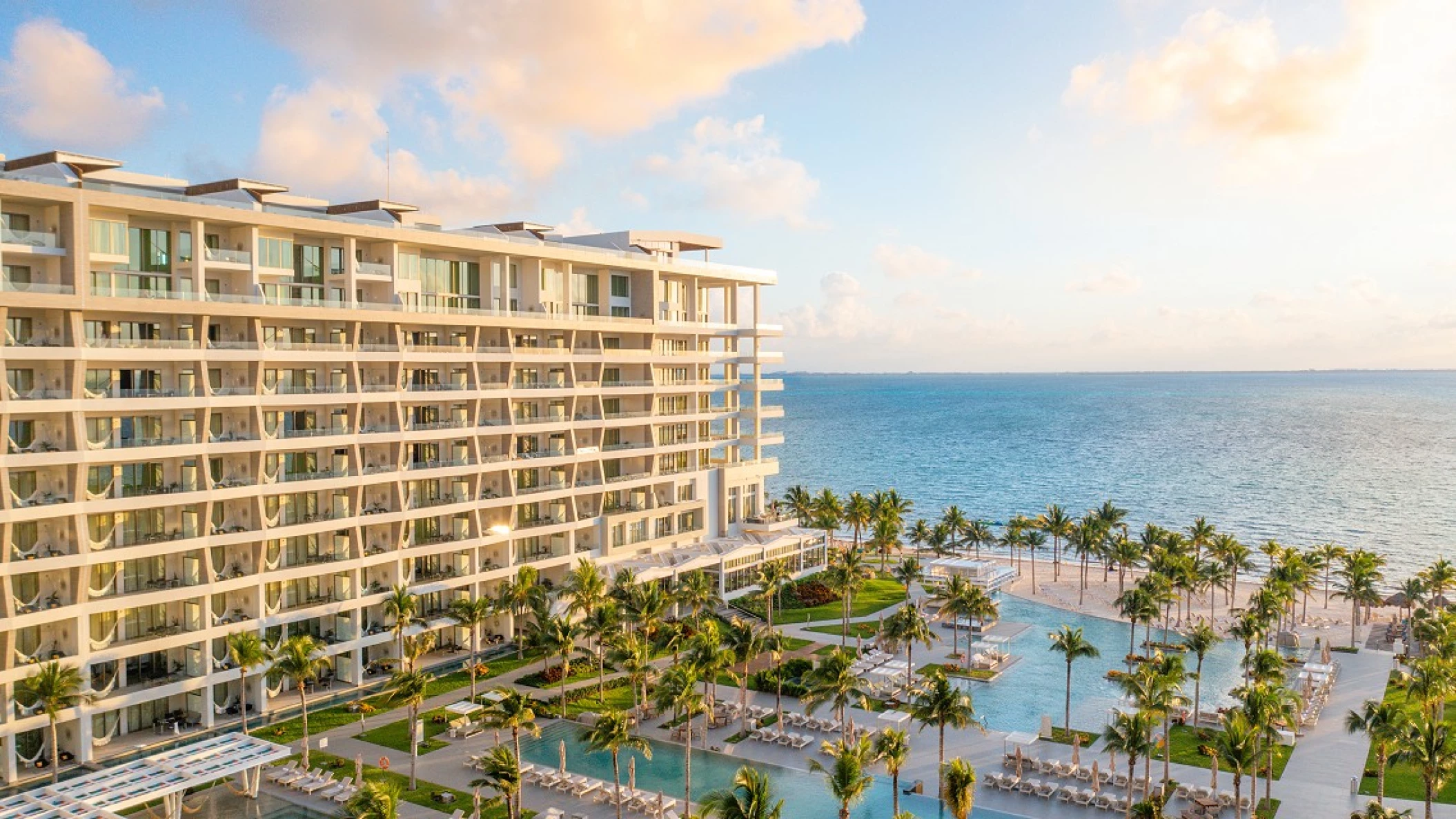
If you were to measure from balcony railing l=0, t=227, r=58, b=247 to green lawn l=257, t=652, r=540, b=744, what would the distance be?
87.5 feet

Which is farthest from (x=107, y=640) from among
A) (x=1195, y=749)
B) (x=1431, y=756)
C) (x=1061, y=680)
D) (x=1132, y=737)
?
(x=1431, y=756)

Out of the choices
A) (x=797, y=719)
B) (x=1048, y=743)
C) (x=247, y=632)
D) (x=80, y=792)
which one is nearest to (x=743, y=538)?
(x=797, y=719)

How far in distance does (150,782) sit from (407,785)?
11.2 m

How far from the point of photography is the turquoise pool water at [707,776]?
159 ft

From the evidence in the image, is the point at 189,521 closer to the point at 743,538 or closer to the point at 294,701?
the point at 294,701

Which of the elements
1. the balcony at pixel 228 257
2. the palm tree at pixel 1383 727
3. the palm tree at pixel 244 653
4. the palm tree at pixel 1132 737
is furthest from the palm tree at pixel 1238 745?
the balcony at pixel 228 257

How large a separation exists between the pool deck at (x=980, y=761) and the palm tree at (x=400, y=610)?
435 centimetres

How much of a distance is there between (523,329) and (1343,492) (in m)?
151

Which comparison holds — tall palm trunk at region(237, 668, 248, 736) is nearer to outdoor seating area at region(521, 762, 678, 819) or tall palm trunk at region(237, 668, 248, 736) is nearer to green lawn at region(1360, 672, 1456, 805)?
outdoor seating area at region(521, 762, 678, 819)

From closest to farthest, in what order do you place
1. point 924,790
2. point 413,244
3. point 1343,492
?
point 924,790
point 413,244
point 1343,492

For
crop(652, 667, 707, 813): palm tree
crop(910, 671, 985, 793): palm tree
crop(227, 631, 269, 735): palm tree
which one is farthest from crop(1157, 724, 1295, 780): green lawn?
crop(227, 631, 269, 735): palm tree

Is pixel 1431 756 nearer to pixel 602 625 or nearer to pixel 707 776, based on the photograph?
pixel 707 776

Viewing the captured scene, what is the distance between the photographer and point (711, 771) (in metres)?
52.8

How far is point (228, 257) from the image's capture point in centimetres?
5825
